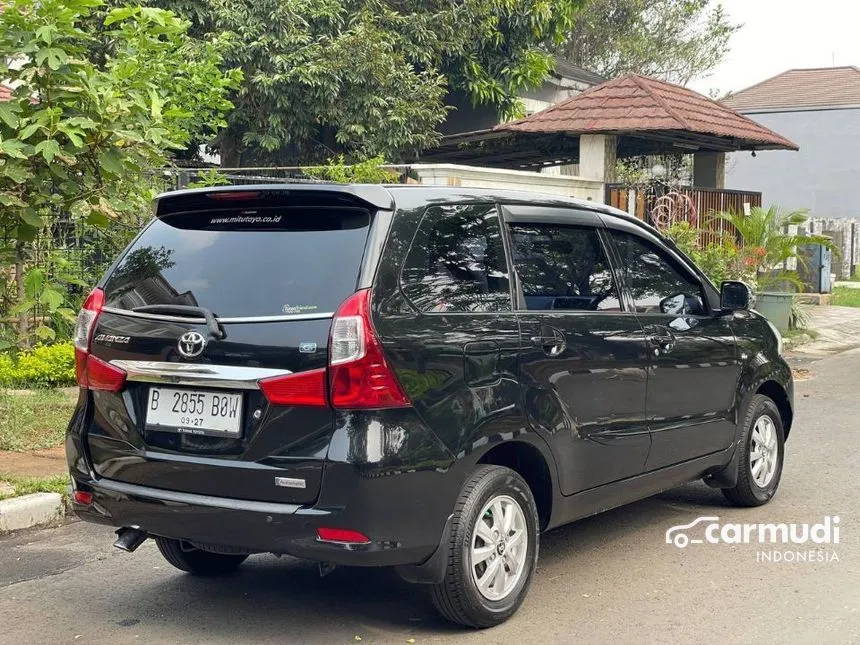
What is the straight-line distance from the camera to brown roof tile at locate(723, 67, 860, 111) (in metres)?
37.9

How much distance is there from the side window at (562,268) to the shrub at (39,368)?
18.1ft

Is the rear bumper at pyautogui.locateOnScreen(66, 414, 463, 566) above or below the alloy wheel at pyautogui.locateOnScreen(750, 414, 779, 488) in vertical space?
above

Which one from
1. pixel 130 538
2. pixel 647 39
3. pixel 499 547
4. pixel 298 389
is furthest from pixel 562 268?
pixel 647 39

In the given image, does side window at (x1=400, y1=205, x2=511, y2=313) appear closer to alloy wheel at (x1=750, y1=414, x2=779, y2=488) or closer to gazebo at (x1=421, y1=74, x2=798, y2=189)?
alloy wheel at (x1=750, y1=414, x2=779, y2=488)

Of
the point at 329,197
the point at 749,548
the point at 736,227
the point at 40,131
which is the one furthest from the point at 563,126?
the point at 329,197

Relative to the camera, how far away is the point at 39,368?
29.8 feet

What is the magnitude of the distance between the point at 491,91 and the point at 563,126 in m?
4.02

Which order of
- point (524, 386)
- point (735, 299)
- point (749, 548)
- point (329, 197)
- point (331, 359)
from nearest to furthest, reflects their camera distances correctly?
point (331, 359) < point (329, 197) < point (524, 386) < point (749, 548) < point (735, 299)

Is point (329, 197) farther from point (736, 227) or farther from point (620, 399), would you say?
point (736, 227)

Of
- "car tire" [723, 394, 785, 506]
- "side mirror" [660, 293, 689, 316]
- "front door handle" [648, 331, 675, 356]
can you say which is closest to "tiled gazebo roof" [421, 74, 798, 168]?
"car tire" [723, 394, 785, 506]

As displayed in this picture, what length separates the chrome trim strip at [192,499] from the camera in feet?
13.1

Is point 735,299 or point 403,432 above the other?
point 735,299

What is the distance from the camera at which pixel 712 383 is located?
5949mm

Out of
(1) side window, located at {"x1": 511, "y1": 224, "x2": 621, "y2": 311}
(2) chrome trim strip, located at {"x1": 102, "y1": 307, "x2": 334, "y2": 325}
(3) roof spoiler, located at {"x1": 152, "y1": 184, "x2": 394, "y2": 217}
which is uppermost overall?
(3) roof spoiler, located at {"x1": 152, "y1": 184, "x2": 394, "y2": 217}
